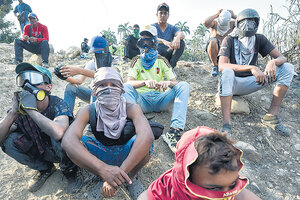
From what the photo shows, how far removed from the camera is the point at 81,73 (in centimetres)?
318

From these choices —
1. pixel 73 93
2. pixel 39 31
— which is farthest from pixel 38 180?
pixel 39 31

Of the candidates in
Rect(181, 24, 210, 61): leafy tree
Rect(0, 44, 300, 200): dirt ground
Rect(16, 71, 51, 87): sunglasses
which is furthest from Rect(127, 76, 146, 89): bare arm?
Rect(181, 24, 210, 61): leafy tree

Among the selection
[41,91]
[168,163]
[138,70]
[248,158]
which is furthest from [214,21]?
[41,91]

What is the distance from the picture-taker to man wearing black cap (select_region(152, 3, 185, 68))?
15.4 feet

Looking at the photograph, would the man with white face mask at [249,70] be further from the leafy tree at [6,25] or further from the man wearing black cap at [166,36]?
the leafy tree at [6,25]

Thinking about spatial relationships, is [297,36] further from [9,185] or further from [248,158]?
[9,185]

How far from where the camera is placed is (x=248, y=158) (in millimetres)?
2725

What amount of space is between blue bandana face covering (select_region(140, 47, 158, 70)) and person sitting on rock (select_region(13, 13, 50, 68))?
378 centimetres

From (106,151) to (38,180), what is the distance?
0.84 m

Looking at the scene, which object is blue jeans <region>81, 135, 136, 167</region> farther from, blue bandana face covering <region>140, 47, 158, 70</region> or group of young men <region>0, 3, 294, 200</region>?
blue bandana face covering <region>140, 47, 158, 70</region>

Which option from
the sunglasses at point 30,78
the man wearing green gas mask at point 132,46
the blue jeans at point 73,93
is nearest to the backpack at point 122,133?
the sunglasses at point 30,78

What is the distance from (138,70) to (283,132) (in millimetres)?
2544

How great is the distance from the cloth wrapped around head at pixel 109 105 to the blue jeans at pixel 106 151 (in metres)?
0.15

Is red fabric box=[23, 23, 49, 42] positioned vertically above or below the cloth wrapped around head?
above
